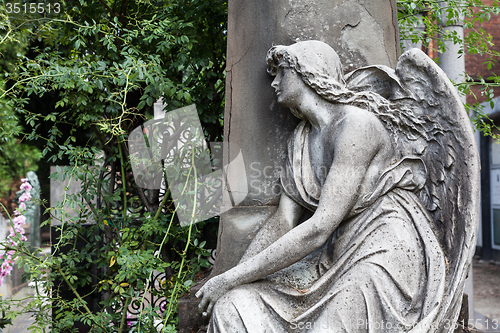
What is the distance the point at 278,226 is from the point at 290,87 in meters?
0.68

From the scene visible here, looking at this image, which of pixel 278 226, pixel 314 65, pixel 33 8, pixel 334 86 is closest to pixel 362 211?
pixel 278 226

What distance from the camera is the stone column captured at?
230 centimetres

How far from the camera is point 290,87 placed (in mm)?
2049

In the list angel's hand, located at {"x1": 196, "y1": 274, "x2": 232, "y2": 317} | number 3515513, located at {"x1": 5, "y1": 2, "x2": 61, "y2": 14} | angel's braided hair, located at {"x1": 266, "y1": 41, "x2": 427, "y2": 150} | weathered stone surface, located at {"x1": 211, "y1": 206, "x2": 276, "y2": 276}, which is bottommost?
angel's hand, located at {"x1": 196, "y1": 274, "x2": 232, "y2": 317}

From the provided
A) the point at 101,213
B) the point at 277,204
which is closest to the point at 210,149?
the point at 101,213

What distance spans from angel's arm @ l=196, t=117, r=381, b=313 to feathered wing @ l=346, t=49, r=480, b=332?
284 mm

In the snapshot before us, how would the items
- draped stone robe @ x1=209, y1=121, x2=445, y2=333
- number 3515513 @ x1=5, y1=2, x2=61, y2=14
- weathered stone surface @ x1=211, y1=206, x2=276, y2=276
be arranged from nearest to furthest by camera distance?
1. draped stone robe @ x1=209, y1=121, x2=445, y2=333
2. weathered stone surface @ x1=211, y1=206, x2=276, y2=276
3. number 3515513 @ x1=5, y1=2, x2=61, y2=14

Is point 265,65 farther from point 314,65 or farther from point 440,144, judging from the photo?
point 440,144

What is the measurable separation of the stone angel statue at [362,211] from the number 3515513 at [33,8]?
7.43ft

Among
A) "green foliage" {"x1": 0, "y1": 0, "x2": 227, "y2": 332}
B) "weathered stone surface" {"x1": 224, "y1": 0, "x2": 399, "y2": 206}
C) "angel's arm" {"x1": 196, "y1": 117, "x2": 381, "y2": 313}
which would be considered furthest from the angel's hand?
"green foliage" {"x1": 0, "y1": 0, "x2": 227, "y2": 332}

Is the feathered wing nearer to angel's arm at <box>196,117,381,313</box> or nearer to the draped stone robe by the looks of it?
the draped stone robe

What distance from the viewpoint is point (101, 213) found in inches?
132

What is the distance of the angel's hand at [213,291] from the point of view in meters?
1.97

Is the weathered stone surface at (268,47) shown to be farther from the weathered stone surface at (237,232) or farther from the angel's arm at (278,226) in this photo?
the angel's arm at (278,226)
